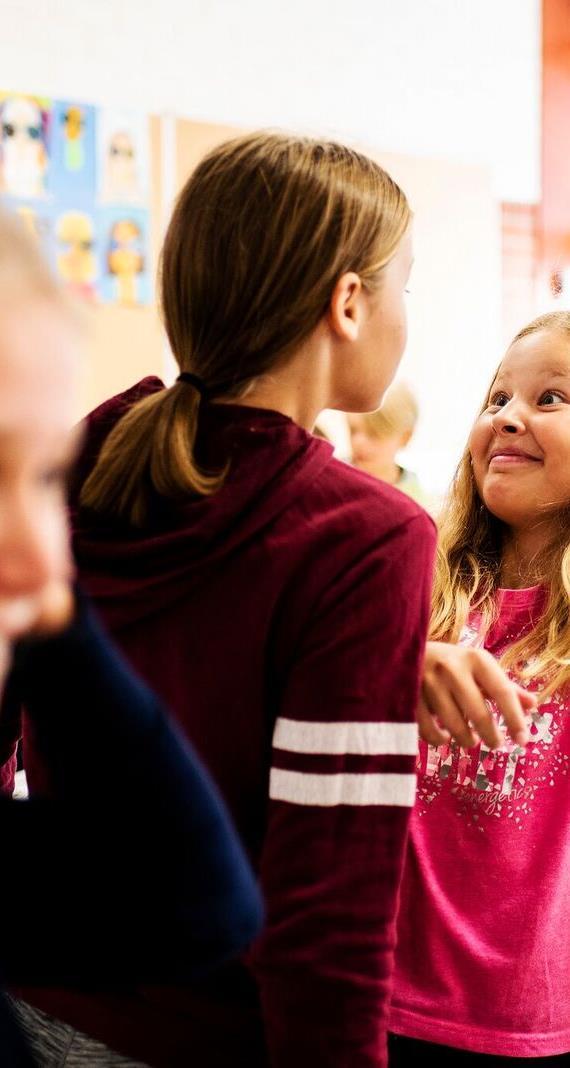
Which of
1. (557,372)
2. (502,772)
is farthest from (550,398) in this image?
(502,772)

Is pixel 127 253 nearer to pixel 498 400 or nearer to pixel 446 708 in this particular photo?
pixel 498 400

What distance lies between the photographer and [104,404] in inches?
20.0

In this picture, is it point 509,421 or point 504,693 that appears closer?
point 504,693

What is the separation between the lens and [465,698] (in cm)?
47

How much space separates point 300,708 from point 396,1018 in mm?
327

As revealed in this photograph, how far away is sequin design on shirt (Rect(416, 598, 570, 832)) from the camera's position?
673mm

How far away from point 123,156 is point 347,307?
1.81 metres

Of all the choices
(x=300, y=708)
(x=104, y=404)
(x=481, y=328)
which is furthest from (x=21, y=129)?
(x=300, y=708)

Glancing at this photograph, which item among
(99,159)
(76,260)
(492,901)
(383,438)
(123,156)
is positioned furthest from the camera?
(99,159)

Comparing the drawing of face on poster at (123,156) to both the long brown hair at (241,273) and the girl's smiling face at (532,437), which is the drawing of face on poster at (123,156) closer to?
the girl's smiling face at (532,437)

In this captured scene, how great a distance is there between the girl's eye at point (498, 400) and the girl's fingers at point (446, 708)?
0.35 m

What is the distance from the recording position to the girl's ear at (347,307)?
0.45 m

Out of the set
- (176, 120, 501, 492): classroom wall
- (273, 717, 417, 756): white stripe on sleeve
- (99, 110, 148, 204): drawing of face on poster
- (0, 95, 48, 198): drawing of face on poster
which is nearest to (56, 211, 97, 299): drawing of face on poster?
(273, 717, 417, 756): white stripe on sleeve

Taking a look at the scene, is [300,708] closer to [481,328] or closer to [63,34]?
[63,34]
